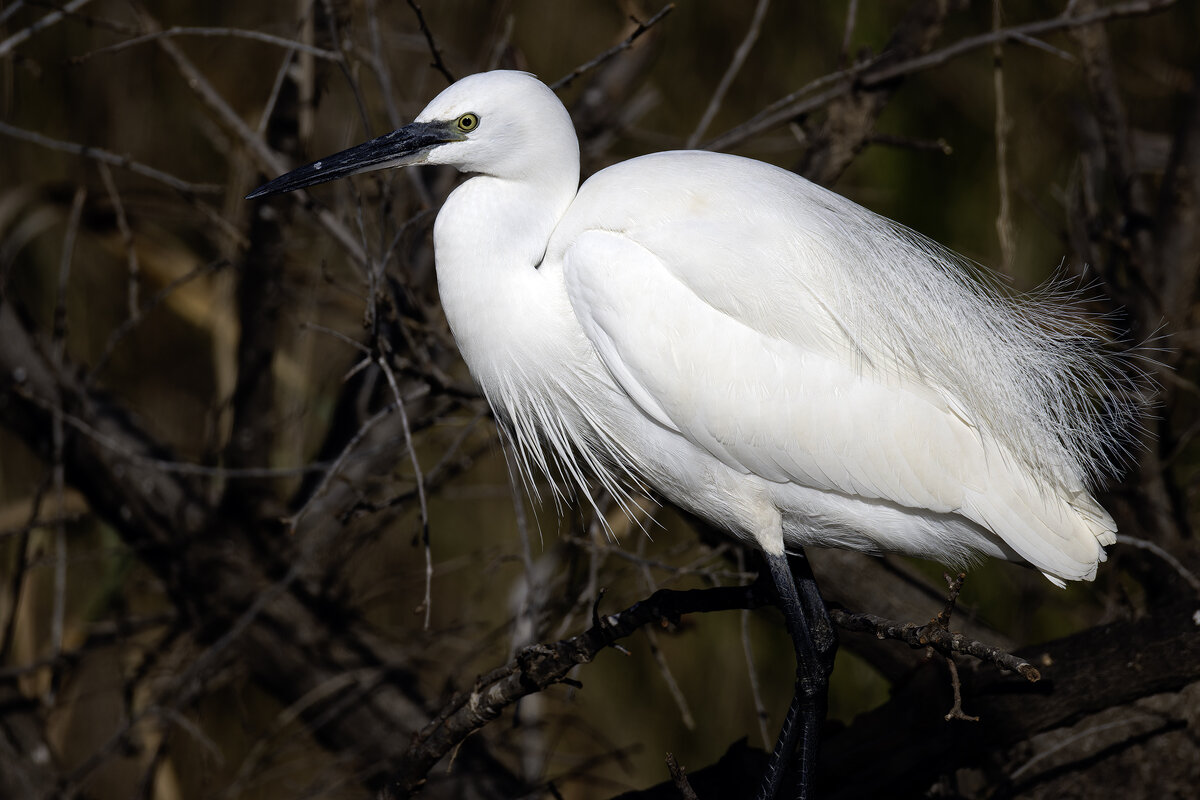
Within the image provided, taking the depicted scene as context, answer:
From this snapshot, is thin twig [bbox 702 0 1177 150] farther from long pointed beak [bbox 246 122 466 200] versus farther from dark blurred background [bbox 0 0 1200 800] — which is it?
long pointed beak [bbox 246 122 466 200]

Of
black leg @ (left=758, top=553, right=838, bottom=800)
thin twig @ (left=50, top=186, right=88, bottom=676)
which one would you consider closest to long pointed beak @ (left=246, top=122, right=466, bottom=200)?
thin twig @ (left=50, top=186, right=88, bottom=676)

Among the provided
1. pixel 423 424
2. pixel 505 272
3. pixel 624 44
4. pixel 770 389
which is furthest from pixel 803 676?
pixel 624 44

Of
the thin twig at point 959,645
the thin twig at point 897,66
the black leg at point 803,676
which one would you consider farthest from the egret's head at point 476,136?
the thin twig at point 959,645

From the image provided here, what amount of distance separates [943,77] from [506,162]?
8.92 ft

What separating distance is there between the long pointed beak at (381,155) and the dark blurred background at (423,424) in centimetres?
16

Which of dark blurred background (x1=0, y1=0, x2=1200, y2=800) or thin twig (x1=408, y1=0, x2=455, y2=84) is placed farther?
dark blurred background (x1=0, y1=0, x2=1200, y2=800)

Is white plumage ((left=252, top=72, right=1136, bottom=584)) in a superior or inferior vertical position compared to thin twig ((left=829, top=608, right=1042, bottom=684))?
superior

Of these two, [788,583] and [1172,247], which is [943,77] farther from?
[788,583]

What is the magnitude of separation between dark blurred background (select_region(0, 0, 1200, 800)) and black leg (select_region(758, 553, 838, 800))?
6.9 inches

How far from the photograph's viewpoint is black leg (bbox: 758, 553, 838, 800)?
6.28 ft

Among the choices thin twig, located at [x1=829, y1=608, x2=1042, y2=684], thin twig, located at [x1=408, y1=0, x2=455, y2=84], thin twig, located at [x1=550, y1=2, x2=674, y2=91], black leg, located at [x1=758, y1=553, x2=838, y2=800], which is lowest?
black leg, located at [x1=758, y1=553, x2=838, y2=800]

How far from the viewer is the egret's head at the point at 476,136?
185 cm

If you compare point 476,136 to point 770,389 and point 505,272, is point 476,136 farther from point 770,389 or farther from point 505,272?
point 770,389

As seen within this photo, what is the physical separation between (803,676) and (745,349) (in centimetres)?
68
